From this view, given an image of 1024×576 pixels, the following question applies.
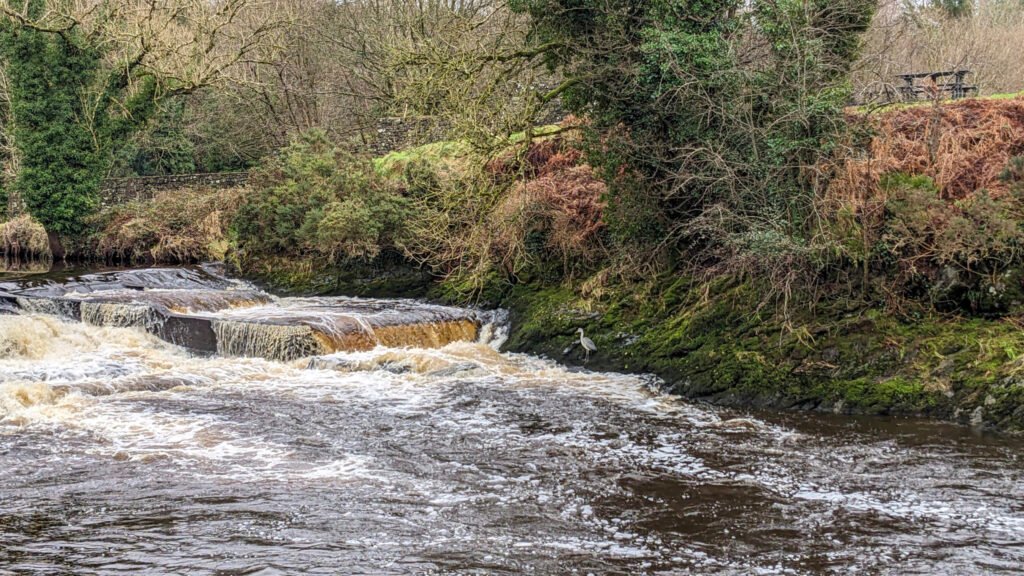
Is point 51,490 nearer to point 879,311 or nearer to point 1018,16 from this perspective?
point 879,311

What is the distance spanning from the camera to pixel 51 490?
26.5 feet

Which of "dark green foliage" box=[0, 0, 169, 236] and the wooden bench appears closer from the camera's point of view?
the wooden bench

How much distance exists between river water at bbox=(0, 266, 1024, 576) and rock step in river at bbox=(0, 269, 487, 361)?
3.93ft

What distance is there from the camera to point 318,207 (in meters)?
→ 19.6

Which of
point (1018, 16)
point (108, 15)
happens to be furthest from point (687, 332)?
point (1018, 16)

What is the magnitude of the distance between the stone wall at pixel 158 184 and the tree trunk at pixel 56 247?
280cm

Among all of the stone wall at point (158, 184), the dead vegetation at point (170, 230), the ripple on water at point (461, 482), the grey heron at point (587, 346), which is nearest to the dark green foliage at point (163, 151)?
the stone wall at point (158, 184)

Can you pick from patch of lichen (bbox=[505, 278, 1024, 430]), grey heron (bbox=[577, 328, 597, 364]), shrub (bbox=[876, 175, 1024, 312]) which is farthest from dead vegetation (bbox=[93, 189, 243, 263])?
shrub (bbox=[876, 175, 1024, 312])

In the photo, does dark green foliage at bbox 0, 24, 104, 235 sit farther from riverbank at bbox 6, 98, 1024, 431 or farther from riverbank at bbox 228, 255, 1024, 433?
riverbank at bbox 228, 255, 1024, 433

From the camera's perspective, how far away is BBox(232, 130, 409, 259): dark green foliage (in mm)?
18219

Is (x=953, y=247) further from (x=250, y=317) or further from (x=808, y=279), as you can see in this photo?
(x=250, y=317)

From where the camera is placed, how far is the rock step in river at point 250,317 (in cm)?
1394

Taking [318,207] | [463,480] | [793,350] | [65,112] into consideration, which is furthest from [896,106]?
[65,112]

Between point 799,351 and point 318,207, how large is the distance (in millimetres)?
11260
